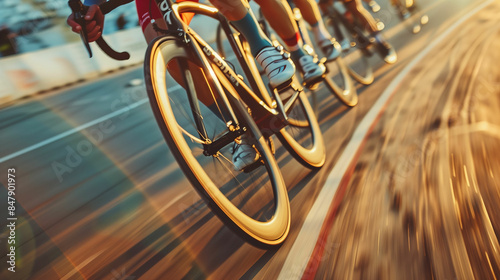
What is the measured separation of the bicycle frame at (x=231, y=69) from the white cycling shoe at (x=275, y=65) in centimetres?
7

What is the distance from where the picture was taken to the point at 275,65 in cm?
219

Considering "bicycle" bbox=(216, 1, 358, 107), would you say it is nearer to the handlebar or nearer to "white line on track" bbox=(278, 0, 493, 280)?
"white line on track" bbox=(278, 0, 493, 280)

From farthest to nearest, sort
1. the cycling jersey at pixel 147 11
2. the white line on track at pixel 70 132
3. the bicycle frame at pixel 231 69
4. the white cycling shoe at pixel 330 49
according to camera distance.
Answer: the white line on track at pixel 70 132
the white cycling shoe at pixel 330 49
the cycling jersey at pixel 147 11
the bicycle frame at pixel 231 69

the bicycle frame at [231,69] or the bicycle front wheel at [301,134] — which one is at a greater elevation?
the bicycle frame at [231,69]

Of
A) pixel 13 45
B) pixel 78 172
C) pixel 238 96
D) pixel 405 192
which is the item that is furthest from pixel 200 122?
pixel 13 45

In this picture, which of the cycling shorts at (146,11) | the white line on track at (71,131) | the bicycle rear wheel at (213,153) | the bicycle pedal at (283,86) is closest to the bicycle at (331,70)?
the bicycle pedal at (283,86)

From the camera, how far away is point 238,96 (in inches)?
75.4

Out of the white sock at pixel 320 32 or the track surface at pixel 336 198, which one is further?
the white sock at pixel 320 32

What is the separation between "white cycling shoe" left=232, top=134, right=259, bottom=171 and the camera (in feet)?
6.11

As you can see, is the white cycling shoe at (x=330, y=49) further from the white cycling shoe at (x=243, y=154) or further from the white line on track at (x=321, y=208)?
the white cycling shoe at (x=243, y=154)

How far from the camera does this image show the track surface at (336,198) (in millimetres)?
1529

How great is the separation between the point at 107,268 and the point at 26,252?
1.95 ft

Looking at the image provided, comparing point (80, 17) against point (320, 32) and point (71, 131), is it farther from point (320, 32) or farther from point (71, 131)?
point (71, 131)

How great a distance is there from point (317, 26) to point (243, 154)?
205 cm
